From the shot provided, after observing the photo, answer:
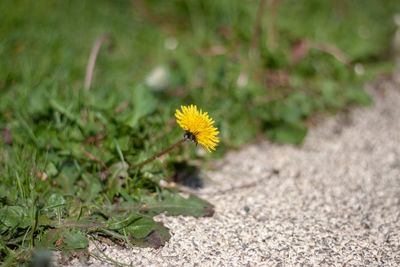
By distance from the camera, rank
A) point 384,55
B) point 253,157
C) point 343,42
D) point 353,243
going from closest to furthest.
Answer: point 353,243, point 253,157, point 343,42, point 384,55

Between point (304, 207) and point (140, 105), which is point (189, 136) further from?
point (304, 207)

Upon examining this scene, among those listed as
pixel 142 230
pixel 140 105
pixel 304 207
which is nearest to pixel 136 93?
pixel 140 105

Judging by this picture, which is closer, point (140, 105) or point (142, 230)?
point (142, 230)

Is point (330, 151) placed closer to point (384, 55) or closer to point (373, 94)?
point (373, 94)

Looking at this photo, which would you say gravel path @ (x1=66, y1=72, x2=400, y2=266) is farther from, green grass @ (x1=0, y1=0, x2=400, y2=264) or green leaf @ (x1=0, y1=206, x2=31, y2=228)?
green leaf @ (x1=0, y1=206, x2=31, y2=228)

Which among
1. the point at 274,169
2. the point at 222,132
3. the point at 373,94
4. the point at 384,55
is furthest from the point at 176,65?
the point at 384,55

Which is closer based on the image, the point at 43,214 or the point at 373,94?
the point at 43,214
